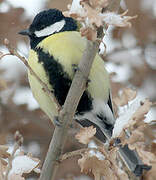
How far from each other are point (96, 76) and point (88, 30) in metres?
0.67

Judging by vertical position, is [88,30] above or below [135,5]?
below

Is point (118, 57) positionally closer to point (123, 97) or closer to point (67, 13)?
point (123, 97)

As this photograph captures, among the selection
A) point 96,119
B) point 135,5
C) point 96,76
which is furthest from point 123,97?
point 135,5

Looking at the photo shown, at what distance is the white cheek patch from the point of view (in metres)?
1.89

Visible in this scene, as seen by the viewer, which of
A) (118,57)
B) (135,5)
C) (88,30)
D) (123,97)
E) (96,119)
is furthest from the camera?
(118,57)

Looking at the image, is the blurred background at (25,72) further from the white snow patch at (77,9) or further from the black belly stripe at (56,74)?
the white snow patch at (77,9)

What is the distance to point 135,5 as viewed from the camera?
2.31m

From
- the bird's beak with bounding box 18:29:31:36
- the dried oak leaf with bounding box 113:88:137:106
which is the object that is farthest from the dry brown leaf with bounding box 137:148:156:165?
the bird's beak with bounding box 18:29:31:36

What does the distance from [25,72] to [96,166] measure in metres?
1.53

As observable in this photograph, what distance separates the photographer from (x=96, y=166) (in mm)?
1105

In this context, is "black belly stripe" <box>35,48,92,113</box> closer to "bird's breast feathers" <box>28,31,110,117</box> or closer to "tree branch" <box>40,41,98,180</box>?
"bird's breast feathers" <box>28,31,110,117</box>

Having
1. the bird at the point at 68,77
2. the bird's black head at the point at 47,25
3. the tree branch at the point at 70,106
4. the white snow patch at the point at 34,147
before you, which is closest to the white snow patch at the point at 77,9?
the tree branch at the point at 70,106


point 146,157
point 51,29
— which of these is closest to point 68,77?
point 51,29

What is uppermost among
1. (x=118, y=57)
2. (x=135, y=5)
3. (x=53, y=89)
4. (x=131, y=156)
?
(x=135, y=5)
